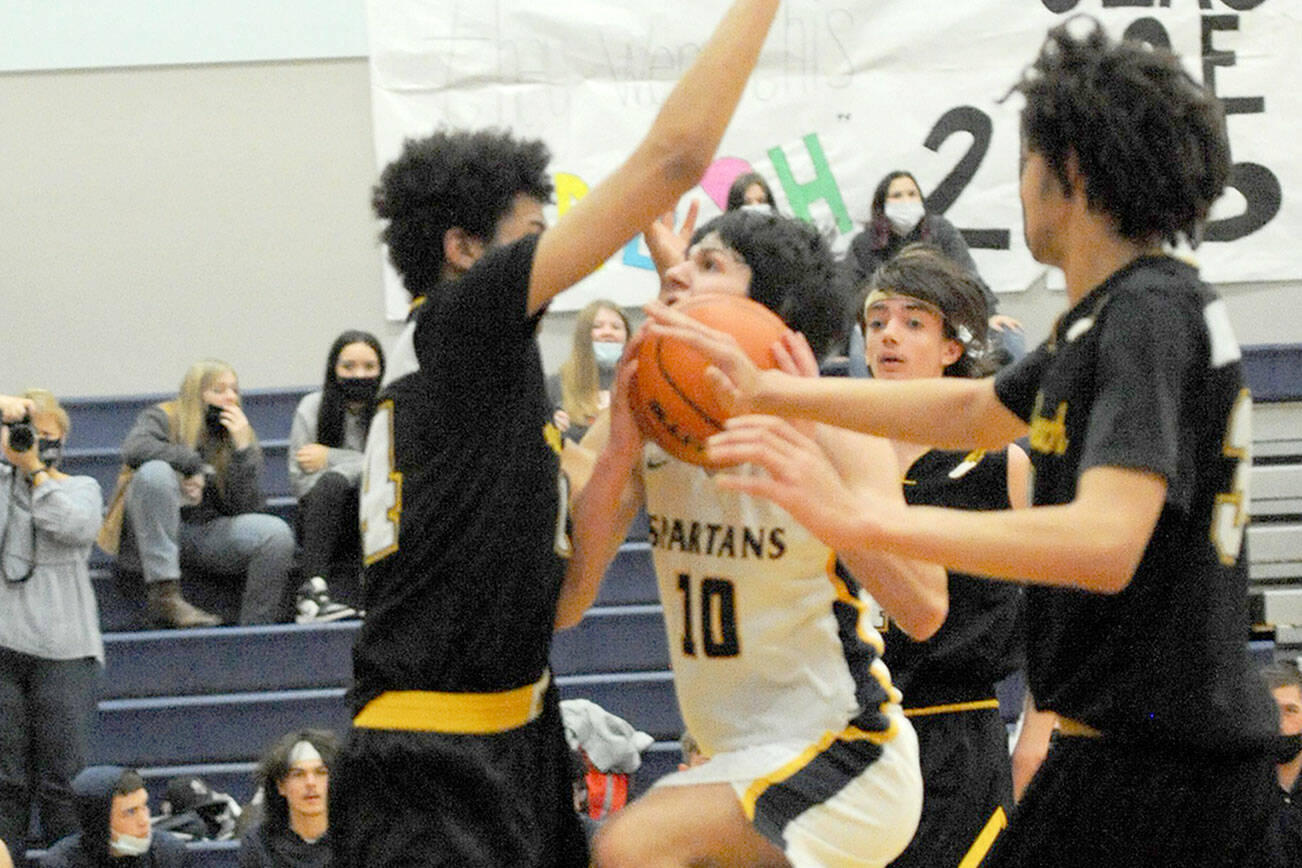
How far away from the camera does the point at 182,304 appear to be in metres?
10.8

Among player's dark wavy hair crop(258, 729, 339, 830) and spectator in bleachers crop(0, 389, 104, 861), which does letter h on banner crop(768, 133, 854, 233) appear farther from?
player's dark wavy hair crop(258, 729, 339, 830)

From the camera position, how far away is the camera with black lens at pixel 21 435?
319 inches

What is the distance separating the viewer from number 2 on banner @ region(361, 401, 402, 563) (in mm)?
3359

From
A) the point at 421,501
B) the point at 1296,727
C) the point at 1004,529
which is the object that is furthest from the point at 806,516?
Result: the point at 1296,727

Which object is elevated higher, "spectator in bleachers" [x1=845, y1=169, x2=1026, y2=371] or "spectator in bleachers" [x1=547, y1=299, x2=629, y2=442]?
"spectator in bleachers" [x1=845, y1=169, x2=1026, y2=371]

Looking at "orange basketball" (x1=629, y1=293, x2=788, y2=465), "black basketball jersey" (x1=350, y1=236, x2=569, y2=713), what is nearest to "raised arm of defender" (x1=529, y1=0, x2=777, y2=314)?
"black basketball jersey" (x1=350, y1=236, x2=569, y2=713)

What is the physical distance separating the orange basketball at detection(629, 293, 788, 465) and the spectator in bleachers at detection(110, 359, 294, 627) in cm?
554

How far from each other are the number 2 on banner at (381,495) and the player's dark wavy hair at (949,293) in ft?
5.99

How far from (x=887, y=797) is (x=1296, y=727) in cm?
391

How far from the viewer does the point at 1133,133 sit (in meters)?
2.73

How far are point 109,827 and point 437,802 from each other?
4576 mm

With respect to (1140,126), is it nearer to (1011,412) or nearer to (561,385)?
(1011,412)

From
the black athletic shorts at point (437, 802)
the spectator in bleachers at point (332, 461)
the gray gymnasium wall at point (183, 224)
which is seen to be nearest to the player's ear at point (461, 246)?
the black athletic shorts at point (437, 802)

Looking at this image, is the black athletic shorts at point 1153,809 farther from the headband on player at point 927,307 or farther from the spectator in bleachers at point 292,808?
the spectator in bleachers at point 292,808
